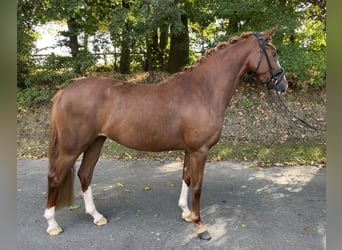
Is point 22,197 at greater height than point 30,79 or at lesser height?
lesser

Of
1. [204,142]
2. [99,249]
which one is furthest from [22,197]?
[204,142]

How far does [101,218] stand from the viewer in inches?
141

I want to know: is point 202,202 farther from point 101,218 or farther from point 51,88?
point 51,88

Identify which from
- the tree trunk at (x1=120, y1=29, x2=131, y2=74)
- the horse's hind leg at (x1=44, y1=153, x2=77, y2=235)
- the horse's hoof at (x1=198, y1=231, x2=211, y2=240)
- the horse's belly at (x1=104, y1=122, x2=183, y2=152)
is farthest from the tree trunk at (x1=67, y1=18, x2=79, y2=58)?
the horse's hoof at (x1=198, y1=231, x2=211, y2=240)

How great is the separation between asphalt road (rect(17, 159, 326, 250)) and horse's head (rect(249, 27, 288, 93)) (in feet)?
5.23

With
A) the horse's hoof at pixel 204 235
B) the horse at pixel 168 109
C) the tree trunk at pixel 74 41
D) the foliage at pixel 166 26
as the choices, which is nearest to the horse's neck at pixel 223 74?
the horse at pixel 168 109

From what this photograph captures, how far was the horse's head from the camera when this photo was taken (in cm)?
327

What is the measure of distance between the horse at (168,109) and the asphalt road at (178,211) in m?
0.27

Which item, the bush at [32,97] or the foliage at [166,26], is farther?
the bush at [32,97]

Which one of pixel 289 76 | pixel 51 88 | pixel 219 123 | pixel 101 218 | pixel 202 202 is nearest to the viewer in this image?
pixel 219 123

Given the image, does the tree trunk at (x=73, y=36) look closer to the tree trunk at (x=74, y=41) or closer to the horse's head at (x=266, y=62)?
the tree trunk at (x=74, y=41)

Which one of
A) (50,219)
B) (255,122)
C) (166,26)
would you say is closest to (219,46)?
(50,219)

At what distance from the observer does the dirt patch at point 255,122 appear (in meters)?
6.87

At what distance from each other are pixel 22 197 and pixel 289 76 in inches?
295
